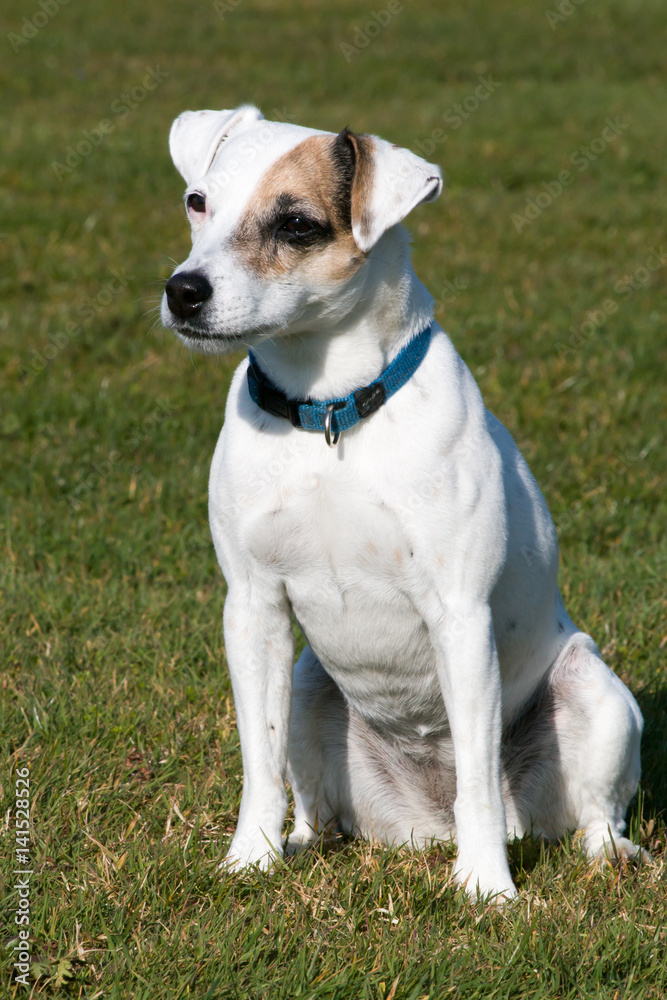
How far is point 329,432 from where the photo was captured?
3094 millimetres

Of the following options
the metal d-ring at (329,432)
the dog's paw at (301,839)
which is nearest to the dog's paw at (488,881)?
the dog's paw at (301,839)

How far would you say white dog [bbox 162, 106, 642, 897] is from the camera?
302cm

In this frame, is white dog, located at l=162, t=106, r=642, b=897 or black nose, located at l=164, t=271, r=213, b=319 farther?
white dog, located at l=162, t=106, r=642, b=897

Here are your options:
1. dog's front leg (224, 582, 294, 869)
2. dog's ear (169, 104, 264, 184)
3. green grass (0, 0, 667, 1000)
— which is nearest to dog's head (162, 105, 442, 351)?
dog's ear (169, 104, 264, 184)

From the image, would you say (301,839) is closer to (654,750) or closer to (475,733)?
(475,733)

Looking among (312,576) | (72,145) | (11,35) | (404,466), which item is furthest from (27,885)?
(11,35)

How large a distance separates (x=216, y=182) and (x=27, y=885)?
77.6 inches

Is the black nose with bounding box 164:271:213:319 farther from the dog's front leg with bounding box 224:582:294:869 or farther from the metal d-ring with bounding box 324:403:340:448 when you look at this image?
the dog's front leg with bounding box 224:582:294:869

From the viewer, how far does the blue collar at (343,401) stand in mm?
3088

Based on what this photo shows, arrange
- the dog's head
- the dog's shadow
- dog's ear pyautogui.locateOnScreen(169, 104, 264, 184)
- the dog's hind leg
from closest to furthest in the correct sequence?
the dog's head → the dog's hind leg → dog's ear pyautogui.locateOnScreen(169, 104, 264, 184) → the dog's shadow

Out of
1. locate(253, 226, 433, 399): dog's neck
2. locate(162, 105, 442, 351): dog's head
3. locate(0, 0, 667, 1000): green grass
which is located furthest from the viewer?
locate(253, 226, 433, 399): dog's neck

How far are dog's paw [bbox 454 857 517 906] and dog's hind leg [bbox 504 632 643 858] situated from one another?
49 centimetres

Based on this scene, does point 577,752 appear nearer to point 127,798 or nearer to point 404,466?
point 404,466

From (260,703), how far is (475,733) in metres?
0.64
